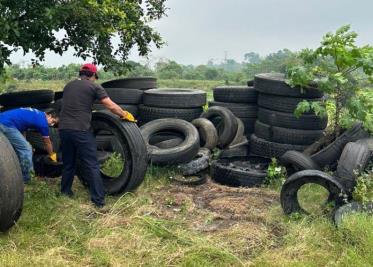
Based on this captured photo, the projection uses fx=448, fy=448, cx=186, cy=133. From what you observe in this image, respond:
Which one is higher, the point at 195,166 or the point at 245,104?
the point at 245,104

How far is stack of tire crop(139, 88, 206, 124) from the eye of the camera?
30.6ft

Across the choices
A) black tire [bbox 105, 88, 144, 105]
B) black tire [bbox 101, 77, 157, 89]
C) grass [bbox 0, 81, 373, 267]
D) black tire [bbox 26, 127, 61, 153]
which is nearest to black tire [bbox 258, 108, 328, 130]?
grass [bbox 0, 81, 373, 267]

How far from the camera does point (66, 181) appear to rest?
650 centimetres

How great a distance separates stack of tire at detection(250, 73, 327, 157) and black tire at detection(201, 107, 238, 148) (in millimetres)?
569

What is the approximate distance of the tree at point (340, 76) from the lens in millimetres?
7012

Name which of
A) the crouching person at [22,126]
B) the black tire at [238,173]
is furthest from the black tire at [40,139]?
the black tire at [238,173]

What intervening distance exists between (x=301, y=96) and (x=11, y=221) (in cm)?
558

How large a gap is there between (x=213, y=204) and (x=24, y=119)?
2942 millimetres

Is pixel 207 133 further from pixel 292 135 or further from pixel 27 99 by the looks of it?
pixel 27 99

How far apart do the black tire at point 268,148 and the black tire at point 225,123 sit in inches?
17.6

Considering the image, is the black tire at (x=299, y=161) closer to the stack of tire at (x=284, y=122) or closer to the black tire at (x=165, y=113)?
the stack of tire at (x=284, y=122)

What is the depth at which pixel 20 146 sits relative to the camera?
637 centimetres

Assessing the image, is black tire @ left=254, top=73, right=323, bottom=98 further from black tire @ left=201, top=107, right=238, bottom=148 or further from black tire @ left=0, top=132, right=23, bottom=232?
black tire @ left=0, top=132, right=23, bottom=232

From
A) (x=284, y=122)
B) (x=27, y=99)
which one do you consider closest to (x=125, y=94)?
(x=27, y=99)
